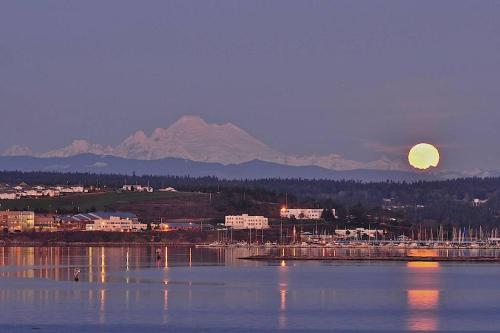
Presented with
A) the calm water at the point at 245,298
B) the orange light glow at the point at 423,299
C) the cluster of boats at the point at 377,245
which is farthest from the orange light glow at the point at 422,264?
the cluster of boats at the point at 377,245

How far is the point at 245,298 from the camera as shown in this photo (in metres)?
74.2

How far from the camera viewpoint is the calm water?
60.2m

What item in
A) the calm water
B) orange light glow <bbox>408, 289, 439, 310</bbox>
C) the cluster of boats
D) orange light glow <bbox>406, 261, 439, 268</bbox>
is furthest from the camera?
the cluster of boats

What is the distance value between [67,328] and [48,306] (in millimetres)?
9694

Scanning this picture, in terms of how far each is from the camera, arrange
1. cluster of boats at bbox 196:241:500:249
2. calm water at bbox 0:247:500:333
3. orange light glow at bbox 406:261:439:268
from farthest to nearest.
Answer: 1. cluster of boats at bbox 196:241:500:249
2. orange light glow at bbox 406:261:439:268
3. calm water at bbox 0:247:500:333

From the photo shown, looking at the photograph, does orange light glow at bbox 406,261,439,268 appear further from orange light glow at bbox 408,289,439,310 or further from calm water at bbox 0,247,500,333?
orange light glow at bbox 408,289,439,310

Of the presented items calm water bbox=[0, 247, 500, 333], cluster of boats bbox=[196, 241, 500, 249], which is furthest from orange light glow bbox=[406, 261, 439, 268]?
cluster of boats bbox=[196, 241, 500, 249]

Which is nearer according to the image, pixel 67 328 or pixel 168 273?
pixel 67 328

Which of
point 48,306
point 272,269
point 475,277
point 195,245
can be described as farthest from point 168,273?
point 195,245

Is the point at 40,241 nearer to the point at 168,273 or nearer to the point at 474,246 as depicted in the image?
the point at 474,246

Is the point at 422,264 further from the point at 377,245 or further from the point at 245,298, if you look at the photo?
the point at 377,245

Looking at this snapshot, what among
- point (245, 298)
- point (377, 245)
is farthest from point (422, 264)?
point (377, 245)

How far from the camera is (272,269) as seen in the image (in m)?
108

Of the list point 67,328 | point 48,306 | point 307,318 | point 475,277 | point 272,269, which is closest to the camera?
point 67,328
